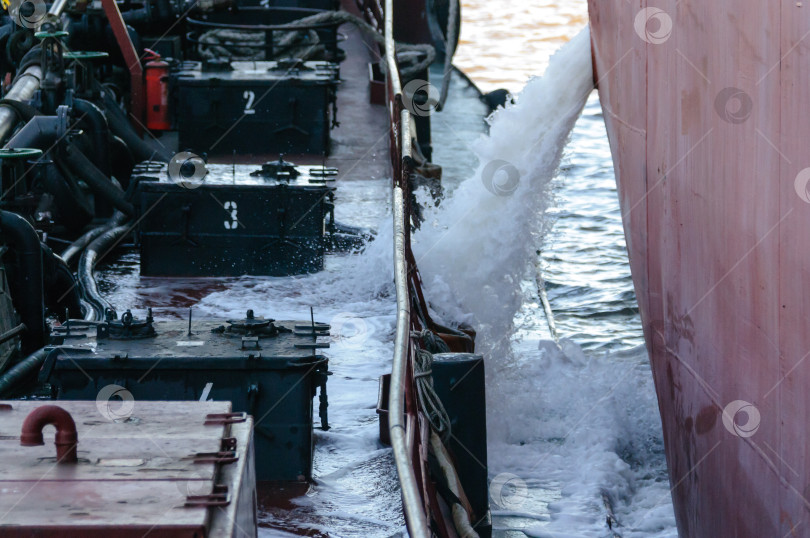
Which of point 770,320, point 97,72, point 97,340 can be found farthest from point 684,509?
point 97,72

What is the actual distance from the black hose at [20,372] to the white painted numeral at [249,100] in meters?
5.26

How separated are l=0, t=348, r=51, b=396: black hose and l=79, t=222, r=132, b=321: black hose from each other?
60cm

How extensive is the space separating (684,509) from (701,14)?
3004 mm

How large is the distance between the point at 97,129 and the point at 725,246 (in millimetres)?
7123

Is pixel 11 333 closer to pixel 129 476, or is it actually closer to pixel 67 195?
pixel 67 195

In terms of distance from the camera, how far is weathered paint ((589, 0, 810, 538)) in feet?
13.4

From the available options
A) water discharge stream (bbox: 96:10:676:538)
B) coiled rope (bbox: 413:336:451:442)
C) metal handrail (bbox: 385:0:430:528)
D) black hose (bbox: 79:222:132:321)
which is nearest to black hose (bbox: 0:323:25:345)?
black hose (bbox: 79:222:132:321)

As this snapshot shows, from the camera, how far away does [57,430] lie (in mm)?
2902

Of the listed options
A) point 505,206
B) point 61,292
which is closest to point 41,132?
point 61,292

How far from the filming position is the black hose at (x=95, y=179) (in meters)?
9.30

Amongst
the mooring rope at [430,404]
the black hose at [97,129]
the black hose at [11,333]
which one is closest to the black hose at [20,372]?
the black hose at [11,333]

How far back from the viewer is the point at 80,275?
8.20m

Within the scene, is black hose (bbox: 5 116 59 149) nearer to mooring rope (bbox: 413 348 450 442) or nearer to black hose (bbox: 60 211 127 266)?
black hose (bbox: 60 211 127 266)

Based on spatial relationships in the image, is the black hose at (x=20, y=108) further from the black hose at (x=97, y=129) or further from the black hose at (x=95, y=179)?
the black hose at (x=97, y=129)
